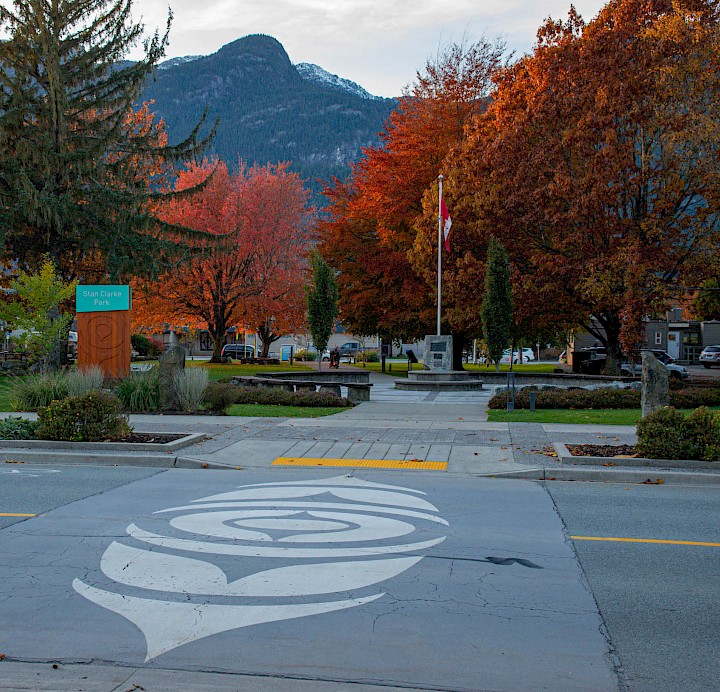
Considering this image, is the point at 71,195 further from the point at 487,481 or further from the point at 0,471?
the point at 487,481

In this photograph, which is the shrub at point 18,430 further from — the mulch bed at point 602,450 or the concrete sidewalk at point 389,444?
the mulch bed at point 602,450

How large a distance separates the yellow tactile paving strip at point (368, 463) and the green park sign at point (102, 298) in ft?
37.5

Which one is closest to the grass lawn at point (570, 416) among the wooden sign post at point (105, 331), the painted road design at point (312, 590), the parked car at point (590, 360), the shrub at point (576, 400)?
the shrub at point (576, 400)

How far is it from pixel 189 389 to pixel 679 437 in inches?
419

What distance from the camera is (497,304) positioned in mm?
26922

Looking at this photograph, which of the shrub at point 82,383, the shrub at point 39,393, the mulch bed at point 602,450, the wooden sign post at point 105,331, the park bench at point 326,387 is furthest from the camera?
the park bench at point 326,387

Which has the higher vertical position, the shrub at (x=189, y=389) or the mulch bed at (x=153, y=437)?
the shrub at (x=189, y=389)

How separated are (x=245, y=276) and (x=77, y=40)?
48.5 feet

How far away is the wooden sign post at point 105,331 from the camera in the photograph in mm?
21750

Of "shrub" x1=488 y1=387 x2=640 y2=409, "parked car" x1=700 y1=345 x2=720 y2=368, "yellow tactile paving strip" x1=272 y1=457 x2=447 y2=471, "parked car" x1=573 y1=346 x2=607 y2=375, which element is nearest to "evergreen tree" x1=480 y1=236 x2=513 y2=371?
"shrub" x1=488 y1=387 x2=640 y2=409

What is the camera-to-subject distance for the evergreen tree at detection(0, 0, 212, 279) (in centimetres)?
3105

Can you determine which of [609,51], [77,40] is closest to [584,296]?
[609,51]

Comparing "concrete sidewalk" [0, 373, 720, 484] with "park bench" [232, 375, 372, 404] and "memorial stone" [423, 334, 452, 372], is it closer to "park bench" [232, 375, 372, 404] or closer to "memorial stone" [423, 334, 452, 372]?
"park bench" [232, 375, 372, 404]

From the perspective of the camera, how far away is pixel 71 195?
32.3 m
